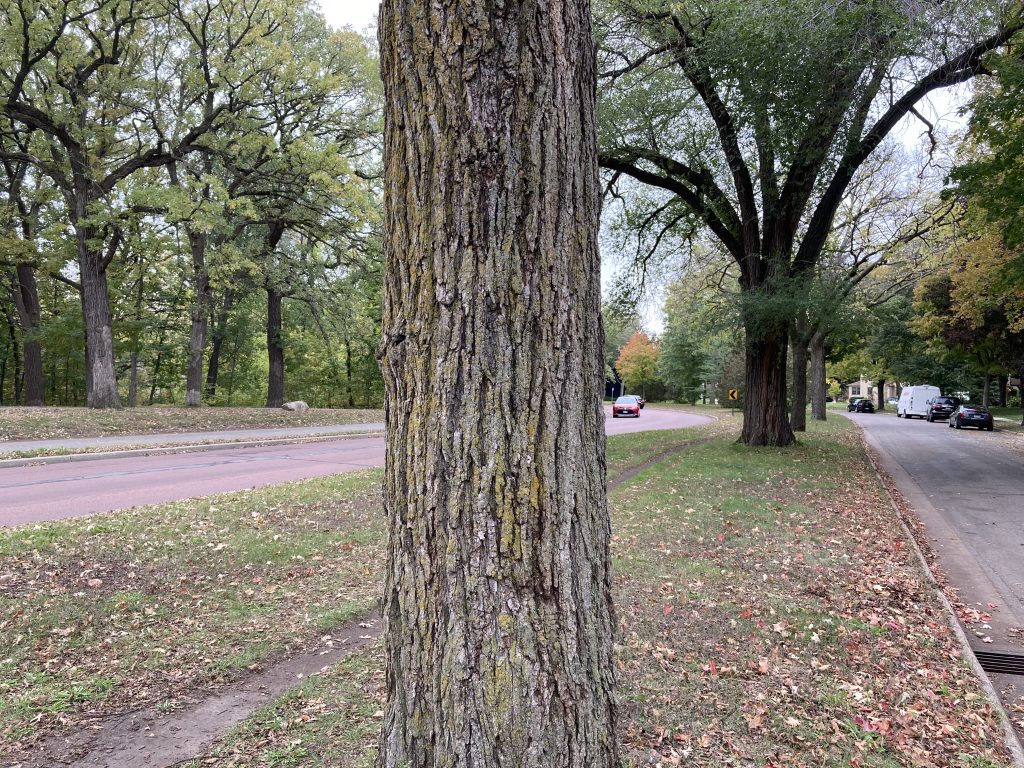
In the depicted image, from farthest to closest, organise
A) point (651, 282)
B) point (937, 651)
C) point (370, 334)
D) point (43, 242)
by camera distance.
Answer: point (370, 334) → point (43, 242) → point (651, 282) → point (937, 651)

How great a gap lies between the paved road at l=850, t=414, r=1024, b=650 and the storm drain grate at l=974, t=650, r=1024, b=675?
0.45 feet

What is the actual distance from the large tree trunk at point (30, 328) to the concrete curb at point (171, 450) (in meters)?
12.3

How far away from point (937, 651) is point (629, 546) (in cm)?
281

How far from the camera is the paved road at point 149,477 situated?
801 centimetres

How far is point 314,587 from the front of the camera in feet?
16.9

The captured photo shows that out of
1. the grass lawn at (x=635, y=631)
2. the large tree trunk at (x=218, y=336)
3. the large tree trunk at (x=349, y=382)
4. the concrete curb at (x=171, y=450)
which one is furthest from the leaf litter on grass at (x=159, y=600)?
the large tree trunk at (x=349, y=382)

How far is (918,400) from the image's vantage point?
41.6 metres

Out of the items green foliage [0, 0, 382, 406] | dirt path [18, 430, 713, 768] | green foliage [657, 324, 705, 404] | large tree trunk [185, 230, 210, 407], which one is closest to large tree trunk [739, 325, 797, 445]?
green foliage [0, 0, 382, 406]

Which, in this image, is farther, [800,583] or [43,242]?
[43,242]

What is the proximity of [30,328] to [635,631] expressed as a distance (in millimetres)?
27210

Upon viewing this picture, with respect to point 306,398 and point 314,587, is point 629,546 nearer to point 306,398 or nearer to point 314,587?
point 314,587

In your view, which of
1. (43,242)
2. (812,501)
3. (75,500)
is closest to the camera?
(75,500)

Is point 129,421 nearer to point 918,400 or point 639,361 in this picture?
point 918,400

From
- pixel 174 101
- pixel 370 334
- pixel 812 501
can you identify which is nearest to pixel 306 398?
pixel 370 334
